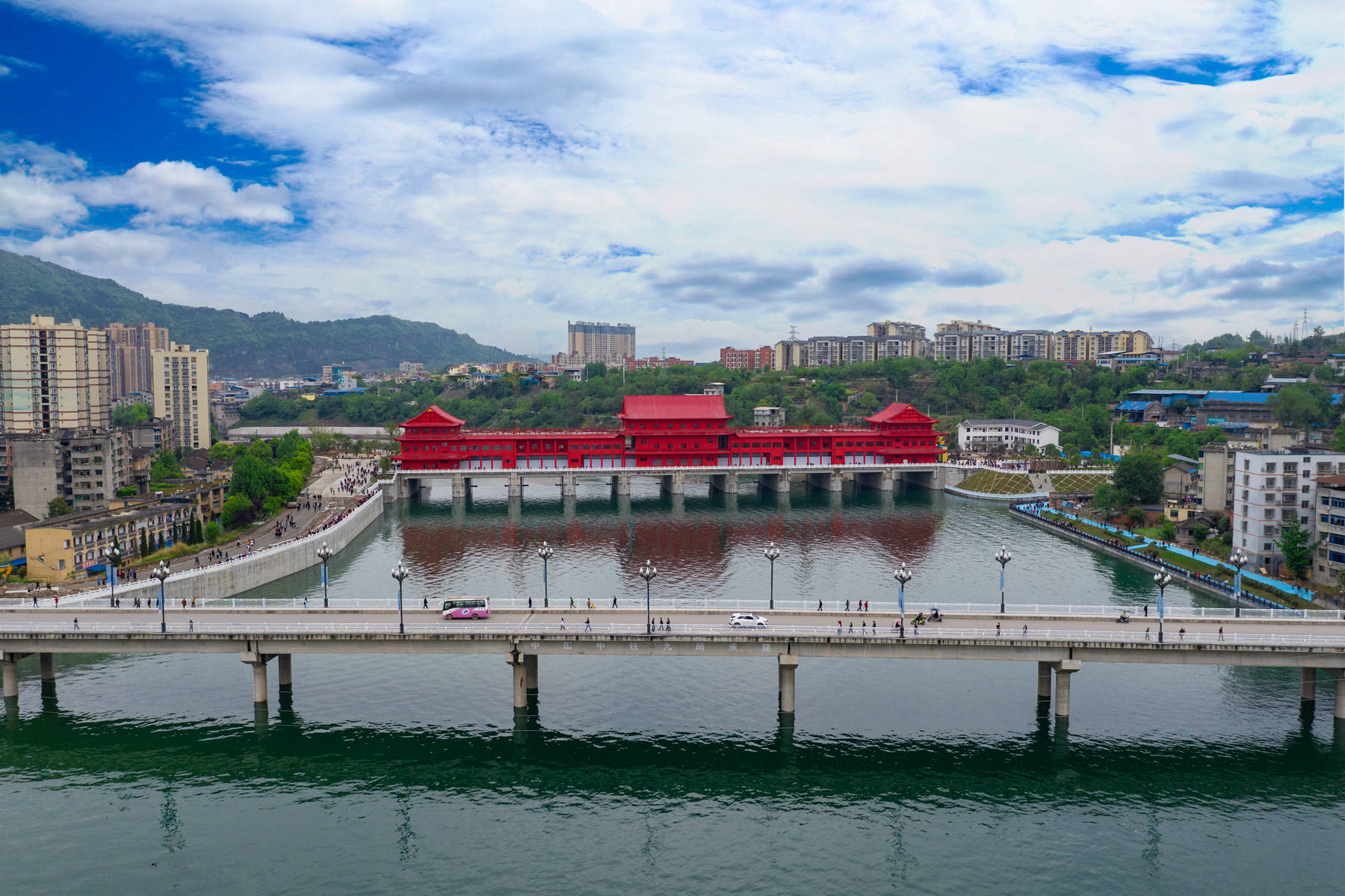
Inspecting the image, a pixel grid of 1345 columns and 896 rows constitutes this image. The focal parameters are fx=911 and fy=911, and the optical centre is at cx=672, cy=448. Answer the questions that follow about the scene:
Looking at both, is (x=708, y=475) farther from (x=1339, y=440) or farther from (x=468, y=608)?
(x=468, y=608)

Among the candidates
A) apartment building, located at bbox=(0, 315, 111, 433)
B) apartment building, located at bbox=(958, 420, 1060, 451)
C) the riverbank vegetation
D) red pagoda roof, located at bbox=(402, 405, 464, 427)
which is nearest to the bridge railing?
the riverbank vegetation

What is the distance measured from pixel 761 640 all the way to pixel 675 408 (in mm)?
95721

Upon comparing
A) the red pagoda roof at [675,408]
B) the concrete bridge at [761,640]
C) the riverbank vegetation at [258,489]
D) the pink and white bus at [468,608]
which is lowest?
the concrete bridge at [761,640]

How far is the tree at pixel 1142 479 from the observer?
102375mm

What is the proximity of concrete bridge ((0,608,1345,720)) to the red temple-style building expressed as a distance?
8625 cm

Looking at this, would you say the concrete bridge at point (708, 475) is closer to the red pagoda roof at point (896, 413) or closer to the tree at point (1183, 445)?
the red pagoda roof at point (896, 413)

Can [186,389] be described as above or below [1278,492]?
above

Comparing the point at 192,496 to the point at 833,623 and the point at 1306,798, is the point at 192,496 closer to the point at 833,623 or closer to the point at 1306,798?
the point at 833,623

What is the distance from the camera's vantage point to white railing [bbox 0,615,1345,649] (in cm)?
4438

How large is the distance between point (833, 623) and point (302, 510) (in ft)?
250

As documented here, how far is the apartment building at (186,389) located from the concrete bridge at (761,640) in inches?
6329

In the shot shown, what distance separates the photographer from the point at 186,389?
195 meters

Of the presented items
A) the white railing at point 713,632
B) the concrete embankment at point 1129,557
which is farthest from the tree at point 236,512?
the concrete embankment at point 1129,557

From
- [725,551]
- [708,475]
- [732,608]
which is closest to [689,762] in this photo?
[732,608]
